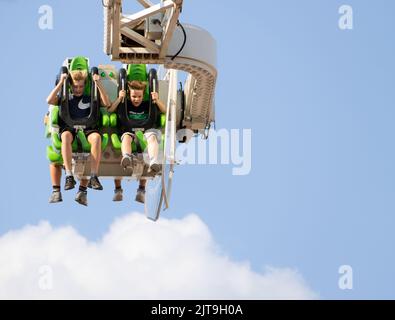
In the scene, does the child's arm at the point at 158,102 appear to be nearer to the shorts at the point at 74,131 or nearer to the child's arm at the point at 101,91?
the child's arm at the point at 101,91

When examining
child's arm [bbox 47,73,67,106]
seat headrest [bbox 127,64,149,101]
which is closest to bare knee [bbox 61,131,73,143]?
child's arm [bbox 47,73,67,106]

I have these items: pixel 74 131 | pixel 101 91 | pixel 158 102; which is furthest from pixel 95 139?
pixel 158 102

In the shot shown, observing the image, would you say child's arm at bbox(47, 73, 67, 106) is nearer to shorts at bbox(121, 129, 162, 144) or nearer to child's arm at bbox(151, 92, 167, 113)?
shorts at bbox(121, 129, 162, 144)

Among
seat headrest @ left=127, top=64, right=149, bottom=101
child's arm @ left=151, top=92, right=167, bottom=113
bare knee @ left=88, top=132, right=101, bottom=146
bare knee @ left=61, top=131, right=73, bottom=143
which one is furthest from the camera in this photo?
seat headrest @ left=127, top=64, right=149, bottom=101

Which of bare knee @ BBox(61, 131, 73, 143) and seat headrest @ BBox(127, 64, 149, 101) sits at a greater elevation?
seat headrest @ BBox(127, 64, 149, 101)

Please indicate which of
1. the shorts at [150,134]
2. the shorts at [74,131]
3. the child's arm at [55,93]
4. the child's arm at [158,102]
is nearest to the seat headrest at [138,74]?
the child's arm at [158,102]

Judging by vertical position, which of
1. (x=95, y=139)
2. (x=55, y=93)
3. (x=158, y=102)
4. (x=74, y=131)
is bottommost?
(x=95, y=139)

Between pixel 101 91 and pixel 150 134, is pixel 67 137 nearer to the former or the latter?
pixel 101 91

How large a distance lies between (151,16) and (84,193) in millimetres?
3676

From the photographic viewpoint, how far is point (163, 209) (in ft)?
80.2

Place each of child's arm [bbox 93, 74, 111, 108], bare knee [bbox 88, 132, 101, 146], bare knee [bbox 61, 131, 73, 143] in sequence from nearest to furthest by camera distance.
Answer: bare knee [bbox 61, 131, 73, 143]
bare knee [bbox 88, 132, 101, 146]
child's arm [bbox 93, 74, 111, 108]

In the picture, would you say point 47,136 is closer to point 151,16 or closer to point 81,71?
point 81,71

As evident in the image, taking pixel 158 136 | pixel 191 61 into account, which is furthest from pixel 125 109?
pixel 191 61

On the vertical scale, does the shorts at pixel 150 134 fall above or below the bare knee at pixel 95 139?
above
